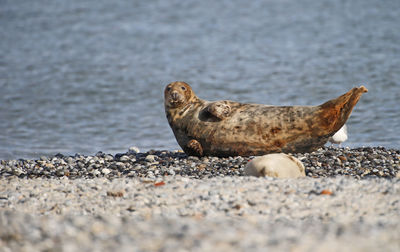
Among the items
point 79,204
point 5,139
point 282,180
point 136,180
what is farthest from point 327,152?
point 5,139

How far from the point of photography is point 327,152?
7871mm

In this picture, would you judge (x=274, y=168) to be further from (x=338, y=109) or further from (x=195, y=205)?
(x=338, y=109)

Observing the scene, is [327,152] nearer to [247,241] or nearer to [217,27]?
[247,241]

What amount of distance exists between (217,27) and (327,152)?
17745mm

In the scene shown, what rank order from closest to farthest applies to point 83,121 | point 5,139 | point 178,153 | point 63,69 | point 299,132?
point 299,132
point 178,153
point 5,139
point 83,121
point 63,69

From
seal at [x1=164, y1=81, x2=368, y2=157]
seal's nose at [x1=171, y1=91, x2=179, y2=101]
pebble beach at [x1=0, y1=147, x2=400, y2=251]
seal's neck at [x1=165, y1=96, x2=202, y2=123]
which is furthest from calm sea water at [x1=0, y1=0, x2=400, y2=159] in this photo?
pebble beach at [x1=0, y1=147, x2=400, y2=251]

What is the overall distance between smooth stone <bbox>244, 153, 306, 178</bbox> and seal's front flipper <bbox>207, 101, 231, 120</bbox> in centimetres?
158

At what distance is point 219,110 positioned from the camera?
805 cm

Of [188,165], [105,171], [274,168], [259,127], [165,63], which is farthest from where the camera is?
[165,63]

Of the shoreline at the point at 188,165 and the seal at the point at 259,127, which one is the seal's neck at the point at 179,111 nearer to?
the seal at the point at 259,127

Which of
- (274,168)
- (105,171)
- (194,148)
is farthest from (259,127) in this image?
(105,171)

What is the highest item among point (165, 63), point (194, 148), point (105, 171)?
point (165, 63)

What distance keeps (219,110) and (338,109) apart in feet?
5.15

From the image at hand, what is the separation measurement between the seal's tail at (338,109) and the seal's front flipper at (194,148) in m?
1.64
